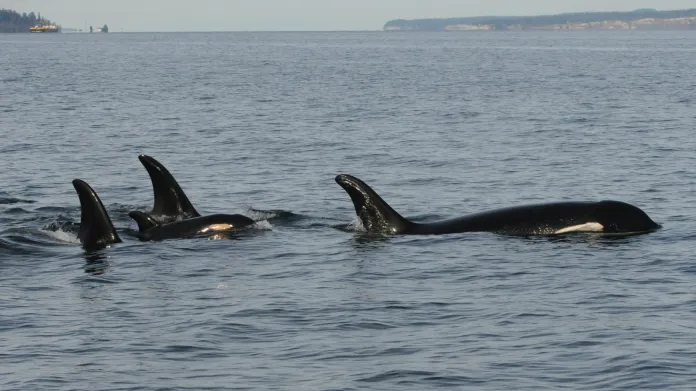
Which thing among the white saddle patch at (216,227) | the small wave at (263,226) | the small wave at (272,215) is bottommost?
the small wave at (272,215)

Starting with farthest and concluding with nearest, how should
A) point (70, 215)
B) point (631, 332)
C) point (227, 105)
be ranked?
point (227, 105) → point (70, 215) → point (631, 332)

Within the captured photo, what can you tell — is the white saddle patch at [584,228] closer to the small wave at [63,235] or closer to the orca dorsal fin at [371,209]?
the orca dorsal fin at [371,209]

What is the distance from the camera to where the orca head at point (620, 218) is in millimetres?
22156

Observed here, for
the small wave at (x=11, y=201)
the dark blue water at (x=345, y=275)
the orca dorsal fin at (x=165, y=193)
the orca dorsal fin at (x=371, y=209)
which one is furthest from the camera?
the small wave at (x=11, y=201)

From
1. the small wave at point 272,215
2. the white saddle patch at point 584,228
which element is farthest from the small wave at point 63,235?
the white saddle patch at point 584,228

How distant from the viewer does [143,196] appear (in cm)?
2970

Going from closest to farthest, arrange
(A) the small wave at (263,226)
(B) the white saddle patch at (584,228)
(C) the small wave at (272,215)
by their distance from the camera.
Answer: (B) the white saddle patch at (584,228) < (A) the small wave at (263,226) < (C) the small wave at (272,215)

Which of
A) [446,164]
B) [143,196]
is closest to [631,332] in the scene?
[143,196]

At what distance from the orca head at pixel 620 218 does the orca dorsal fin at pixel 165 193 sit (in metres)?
6.86

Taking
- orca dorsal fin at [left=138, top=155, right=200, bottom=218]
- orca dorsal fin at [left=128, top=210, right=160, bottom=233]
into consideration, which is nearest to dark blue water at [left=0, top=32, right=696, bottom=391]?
orca dorsal fin at [left=128, top=210, right=160, bottom=233]

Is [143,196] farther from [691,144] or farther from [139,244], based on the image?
[691,144]

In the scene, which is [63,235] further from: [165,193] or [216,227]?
[216,227]

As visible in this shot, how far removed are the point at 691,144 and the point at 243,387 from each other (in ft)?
98.2

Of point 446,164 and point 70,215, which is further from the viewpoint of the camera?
point 446,164
